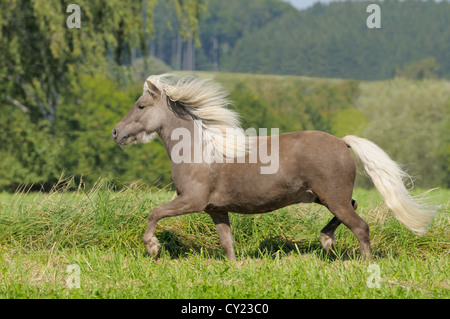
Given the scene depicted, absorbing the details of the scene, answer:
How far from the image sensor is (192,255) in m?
6.86

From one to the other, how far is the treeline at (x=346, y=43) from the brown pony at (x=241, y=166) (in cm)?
2425

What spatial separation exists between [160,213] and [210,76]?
29298 mm

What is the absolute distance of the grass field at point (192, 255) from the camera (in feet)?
17.2

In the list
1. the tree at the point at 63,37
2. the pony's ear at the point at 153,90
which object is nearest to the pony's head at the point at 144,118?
the pony's ear at the point at 153,90

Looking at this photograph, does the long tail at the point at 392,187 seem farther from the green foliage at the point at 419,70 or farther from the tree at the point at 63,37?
the green foliage at the point at 419,70

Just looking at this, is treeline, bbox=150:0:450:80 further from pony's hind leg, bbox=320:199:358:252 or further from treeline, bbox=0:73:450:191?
pony's hind leg, bbox=320:199:358:252

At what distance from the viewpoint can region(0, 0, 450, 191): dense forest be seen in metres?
18.2

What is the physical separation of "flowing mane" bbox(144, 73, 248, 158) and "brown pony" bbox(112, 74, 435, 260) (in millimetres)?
11

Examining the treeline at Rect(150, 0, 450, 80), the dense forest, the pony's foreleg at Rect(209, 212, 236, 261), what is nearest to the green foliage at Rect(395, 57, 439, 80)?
the treeline at Rect(150, 0, 450, 80)

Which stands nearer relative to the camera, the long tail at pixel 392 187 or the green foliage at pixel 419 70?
the long tail at pixel 392 187

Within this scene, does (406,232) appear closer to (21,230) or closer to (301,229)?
(301,229)

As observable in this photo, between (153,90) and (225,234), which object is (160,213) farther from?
(153,90)

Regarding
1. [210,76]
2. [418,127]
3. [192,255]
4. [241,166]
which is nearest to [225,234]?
[192,255]
